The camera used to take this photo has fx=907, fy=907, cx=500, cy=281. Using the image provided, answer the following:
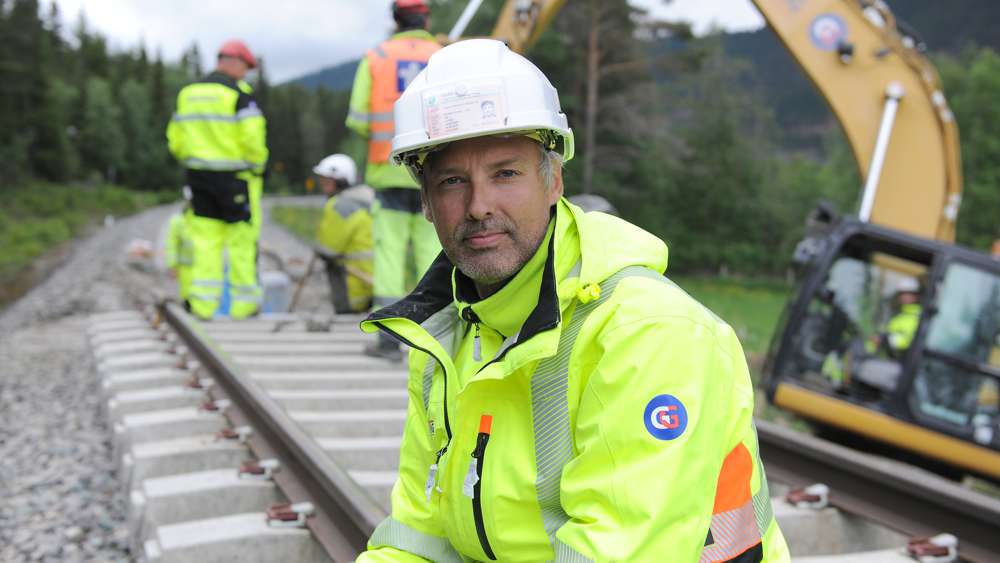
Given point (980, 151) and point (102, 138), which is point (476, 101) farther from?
point (102, 138)

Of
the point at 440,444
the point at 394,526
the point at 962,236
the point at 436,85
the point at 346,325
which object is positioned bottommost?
the point at 962,236

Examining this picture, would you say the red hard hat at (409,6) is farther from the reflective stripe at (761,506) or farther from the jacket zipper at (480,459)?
the reflective stripe at (761,506)

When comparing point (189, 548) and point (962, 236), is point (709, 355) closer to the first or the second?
point (189, 548)

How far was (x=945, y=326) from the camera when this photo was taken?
6918 mm

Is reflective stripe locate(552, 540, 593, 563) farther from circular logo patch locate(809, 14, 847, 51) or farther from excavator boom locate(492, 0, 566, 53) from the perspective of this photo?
excavator boom locate(492, 0, 566, 53)

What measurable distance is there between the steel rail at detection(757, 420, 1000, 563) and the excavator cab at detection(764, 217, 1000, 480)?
2781mm

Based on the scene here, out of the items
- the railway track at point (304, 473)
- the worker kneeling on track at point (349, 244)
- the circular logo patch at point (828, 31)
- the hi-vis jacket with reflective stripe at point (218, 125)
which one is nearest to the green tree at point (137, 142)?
the worker kneeling on track at point (349, 244)

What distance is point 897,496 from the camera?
12.4ft

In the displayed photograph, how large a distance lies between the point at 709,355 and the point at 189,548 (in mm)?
2188

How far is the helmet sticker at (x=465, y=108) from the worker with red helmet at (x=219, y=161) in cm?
584

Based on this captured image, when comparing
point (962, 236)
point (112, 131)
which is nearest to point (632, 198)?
point (962, 236)

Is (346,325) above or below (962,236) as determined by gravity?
above

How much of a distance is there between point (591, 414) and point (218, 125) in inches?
250

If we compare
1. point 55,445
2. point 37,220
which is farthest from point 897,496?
point 37,220
